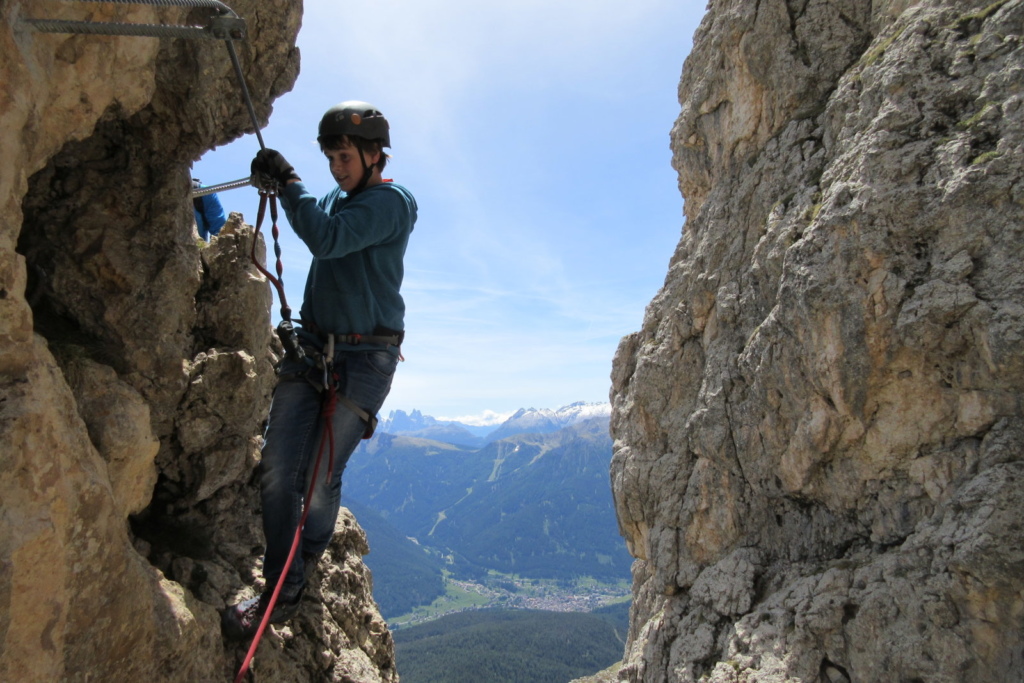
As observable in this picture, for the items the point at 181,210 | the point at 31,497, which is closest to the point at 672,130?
the point at 181,210

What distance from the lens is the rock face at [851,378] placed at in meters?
8.05

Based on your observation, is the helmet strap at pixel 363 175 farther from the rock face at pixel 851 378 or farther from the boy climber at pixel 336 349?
the rock face at pixel 851 378

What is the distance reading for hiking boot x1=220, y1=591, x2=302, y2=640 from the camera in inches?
199

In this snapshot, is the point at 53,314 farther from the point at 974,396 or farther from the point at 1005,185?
the point at 1005,185

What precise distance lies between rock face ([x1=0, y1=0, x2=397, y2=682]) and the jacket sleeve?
145 cm

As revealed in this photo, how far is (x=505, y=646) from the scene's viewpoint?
178250mm

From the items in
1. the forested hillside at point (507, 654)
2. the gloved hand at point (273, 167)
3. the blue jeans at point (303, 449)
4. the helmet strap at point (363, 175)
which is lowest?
the forested hillside at point (507, 654)

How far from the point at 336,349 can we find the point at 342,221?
1213 mm

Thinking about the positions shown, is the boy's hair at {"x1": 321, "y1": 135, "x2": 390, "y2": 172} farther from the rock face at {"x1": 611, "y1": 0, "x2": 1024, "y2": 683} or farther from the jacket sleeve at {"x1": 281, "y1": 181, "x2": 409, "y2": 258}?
the rock face at {"x1": 611, "y1": 0, "x2": 1024, "y2": 683}

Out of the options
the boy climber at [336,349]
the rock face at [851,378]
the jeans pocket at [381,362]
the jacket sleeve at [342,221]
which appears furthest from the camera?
the rock face at [851,378]

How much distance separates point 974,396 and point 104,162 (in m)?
11.5

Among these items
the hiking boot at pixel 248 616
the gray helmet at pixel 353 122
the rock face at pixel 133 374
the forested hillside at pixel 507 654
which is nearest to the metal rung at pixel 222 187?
the rock face at pixel 133 374

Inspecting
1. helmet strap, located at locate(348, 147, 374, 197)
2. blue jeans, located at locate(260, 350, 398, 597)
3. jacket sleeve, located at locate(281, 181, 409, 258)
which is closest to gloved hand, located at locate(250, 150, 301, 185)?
jacket sleeve, located at locate(281, 181, 409, 258)

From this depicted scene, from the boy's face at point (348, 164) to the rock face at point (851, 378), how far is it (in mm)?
8558
